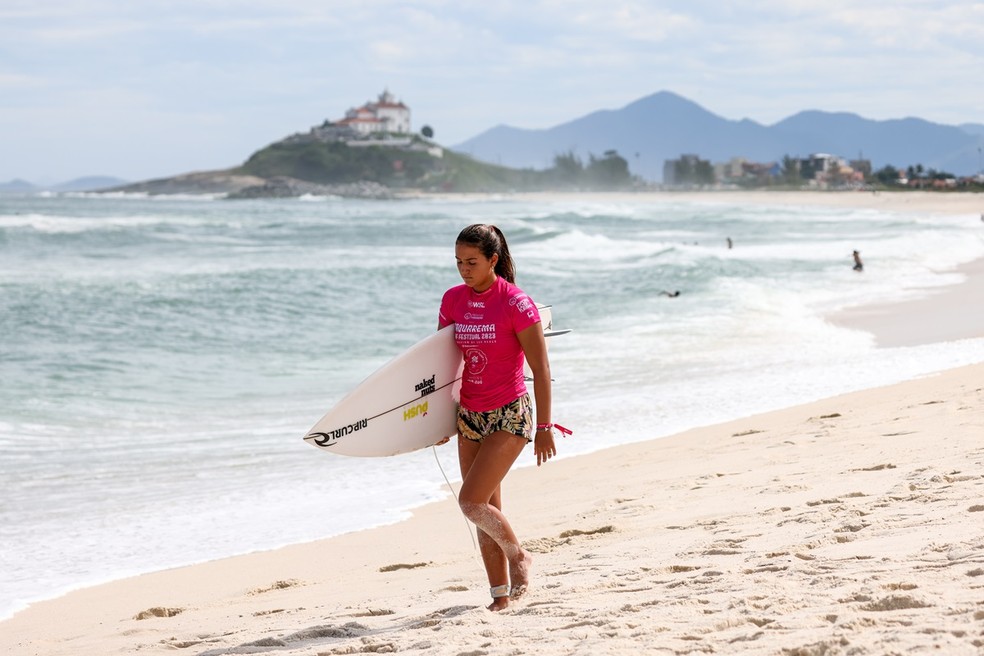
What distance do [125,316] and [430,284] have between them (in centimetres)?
854

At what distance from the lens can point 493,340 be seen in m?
3.94

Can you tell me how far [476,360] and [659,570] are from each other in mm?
1109

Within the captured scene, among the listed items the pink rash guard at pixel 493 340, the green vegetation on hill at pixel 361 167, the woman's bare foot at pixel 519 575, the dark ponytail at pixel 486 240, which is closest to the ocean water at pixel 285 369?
the woman's bare foot at pixel 519 575

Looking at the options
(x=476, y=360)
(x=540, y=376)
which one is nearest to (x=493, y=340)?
(x=476, y=360)

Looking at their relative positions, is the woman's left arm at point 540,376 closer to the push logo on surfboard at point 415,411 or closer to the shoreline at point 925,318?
the push logo on surfboard at point 415,411

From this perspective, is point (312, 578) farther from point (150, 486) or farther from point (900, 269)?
point (900, 269)

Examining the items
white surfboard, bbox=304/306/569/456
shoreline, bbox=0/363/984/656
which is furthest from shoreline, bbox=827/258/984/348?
white surfboard, bbox=304/306/569/456

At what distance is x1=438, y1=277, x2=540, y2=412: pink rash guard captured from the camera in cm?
391

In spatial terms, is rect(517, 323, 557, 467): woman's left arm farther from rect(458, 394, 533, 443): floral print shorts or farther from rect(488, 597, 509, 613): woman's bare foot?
rect(488, 597, 509, 613): woman's bare foot

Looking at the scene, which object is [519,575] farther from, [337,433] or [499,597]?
[337,433]

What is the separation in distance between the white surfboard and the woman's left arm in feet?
1.42

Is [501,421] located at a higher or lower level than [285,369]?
higher

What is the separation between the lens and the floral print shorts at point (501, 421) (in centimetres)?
398

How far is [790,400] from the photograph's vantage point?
30.6 feet
